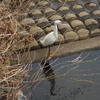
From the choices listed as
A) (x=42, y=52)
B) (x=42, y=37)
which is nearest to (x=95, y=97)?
(x=42, y=52)

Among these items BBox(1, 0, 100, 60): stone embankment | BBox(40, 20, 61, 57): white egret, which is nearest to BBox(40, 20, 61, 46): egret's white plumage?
BBox(40, 20, 61, 57): white egret

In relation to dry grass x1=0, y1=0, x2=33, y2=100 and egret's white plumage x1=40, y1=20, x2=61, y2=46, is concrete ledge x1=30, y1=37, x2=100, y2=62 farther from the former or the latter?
dry grass x1=0, y1=0, x2=33, y2=100

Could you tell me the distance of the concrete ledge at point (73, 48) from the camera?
6828mm

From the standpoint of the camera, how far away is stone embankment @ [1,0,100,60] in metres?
7.01

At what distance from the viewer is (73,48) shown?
22.8 ft

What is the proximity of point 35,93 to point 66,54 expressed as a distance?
164 centimetres

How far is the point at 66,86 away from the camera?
5922 millimetres

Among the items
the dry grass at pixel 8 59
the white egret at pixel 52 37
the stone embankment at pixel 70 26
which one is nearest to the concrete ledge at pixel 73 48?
the stone embankment at pixel 70 26

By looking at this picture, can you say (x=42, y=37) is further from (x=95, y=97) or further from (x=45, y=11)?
(x=95, y=97)

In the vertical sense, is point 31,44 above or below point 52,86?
above

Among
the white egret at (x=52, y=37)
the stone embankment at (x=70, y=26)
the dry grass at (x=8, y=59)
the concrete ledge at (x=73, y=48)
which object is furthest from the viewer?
the stone embankment at (x=70, y=26)

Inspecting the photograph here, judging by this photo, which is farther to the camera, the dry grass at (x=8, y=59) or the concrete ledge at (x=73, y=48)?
the concrete ledge at (x=73, y=48)

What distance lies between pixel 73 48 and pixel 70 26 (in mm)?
1104

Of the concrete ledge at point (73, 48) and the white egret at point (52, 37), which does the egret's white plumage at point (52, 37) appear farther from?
the concrete ledge at point (73, 48)
